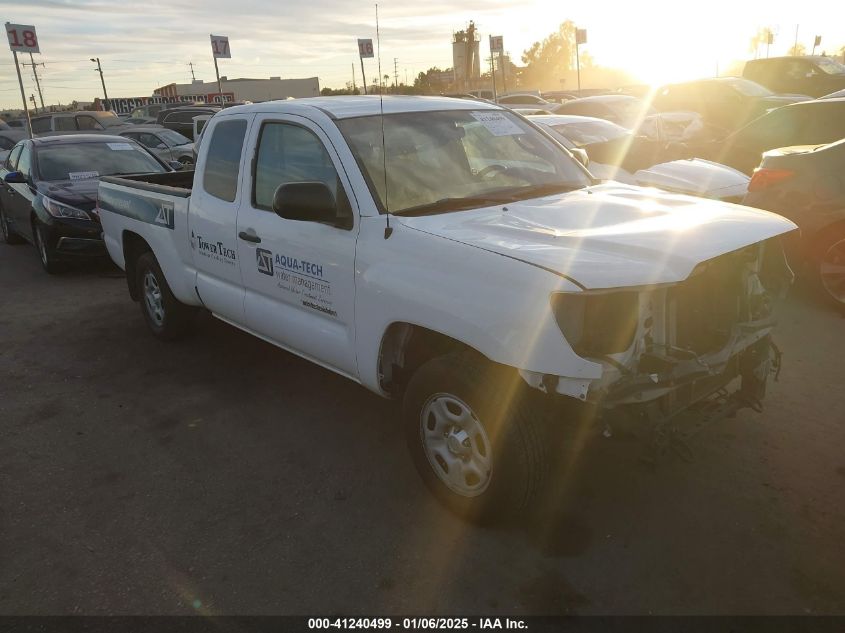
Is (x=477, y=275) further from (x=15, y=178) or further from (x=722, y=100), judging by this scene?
(x=722, y=100)

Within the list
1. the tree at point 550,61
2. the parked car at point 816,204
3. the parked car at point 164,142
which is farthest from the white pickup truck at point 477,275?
Result: the tree at point 550,61

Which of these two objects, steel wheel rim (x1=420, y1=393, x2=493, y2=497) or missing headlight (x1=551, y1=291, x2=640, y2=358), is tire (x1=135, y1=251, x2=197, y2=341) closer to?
steel wheel rim (x1=420, y1=393, x2=493, y2=497)

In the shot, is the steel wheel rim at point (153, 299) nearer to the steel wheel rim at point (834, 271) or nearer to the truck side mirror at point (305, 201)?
the truck side mirror at point (305, 201)

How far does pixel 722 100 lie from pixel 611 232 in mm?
14171

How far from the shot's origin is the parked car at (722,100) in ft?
48.1

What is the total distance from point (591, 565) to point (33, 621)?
232 centimetres

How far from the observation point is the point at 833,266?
5.69m

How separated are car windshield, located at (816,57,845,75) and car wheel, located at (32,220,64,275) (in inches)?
730

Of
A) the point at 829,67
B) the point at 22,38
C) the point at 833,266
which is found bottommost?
the point at 833,266

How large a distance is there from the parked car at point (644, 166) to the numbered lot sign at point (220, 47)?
9396mm

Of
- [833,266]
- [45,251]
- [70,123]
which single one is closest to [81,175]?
[45,251]

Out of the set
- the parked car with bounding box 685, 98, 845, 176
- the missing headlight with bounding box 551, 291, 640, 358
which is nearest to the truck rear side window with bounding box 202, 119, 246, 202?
the missing headlight with bounding box 551, 291, 640, 358

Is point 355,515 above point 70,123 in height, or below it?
below

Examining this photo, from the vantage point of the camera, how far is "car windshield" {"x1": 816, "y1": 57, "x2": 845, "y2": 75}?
17.9 meters
